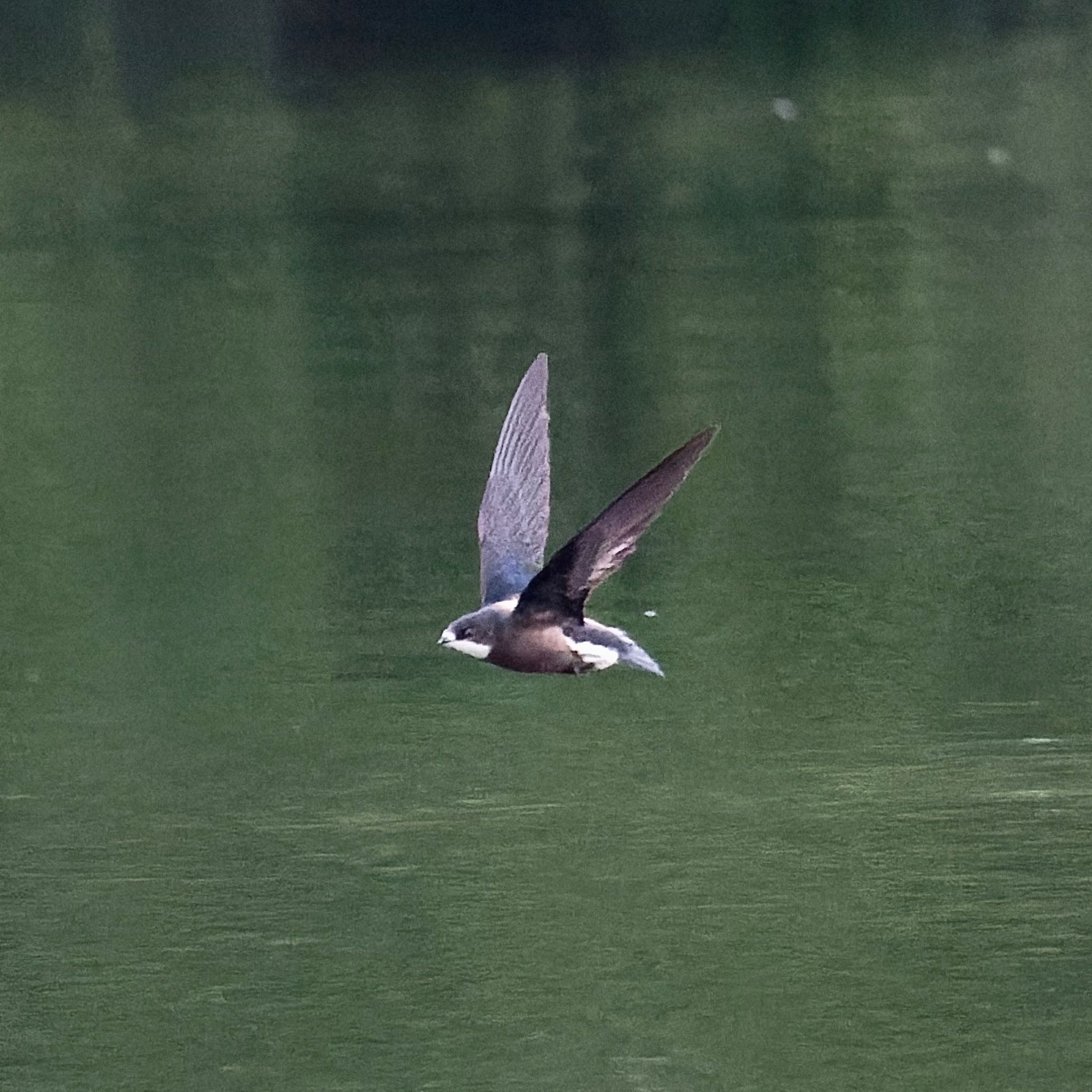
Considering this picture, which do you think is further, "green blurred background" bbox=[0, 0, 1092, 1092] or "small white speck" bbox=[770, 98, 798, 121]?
"small white speck" bbox=[770, 98, 798, 121]

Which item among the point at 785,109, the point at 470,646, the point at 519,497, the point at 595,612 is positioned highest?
the point at 785,109

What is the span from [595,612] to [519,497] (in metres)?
3.58

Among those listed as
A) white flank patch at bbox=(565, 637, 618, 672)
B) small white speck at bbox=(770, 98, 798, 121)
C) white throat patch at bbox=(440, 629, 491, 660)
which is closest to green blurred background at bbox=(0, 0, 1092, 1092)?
small white speck at bbox=(770, 98, 798, 121)

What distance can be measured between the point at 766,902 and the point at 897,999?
489mm

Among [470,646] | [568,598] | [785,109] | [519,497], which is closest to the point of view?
[568,598]

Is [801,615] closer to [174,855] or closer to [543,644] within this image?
[174,855]

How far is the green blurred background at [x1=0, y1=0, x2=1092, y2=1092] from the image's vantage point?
21.0ft

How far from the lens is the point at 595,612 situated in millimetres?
9055

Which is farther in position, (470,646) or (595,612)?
(595,612)

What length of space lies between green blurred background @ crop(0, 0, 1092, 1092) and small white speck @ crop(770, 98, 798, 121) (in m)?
0.90

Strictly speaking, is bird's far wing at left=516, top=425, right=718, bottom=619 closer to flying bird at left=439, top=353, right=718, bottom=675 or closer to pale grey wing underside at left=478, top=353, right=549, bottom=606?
flying bird at left=439, top=353, right=718, bottom=675

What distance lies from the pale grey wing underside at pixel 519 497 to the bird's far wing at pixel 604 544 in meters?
0.59

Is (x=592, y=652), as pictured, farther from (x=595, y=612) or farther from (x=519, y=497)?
(x=595, y=612)

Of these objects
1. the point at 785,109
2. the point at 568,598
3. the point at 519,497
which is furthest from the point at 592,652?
the point at 785,109
